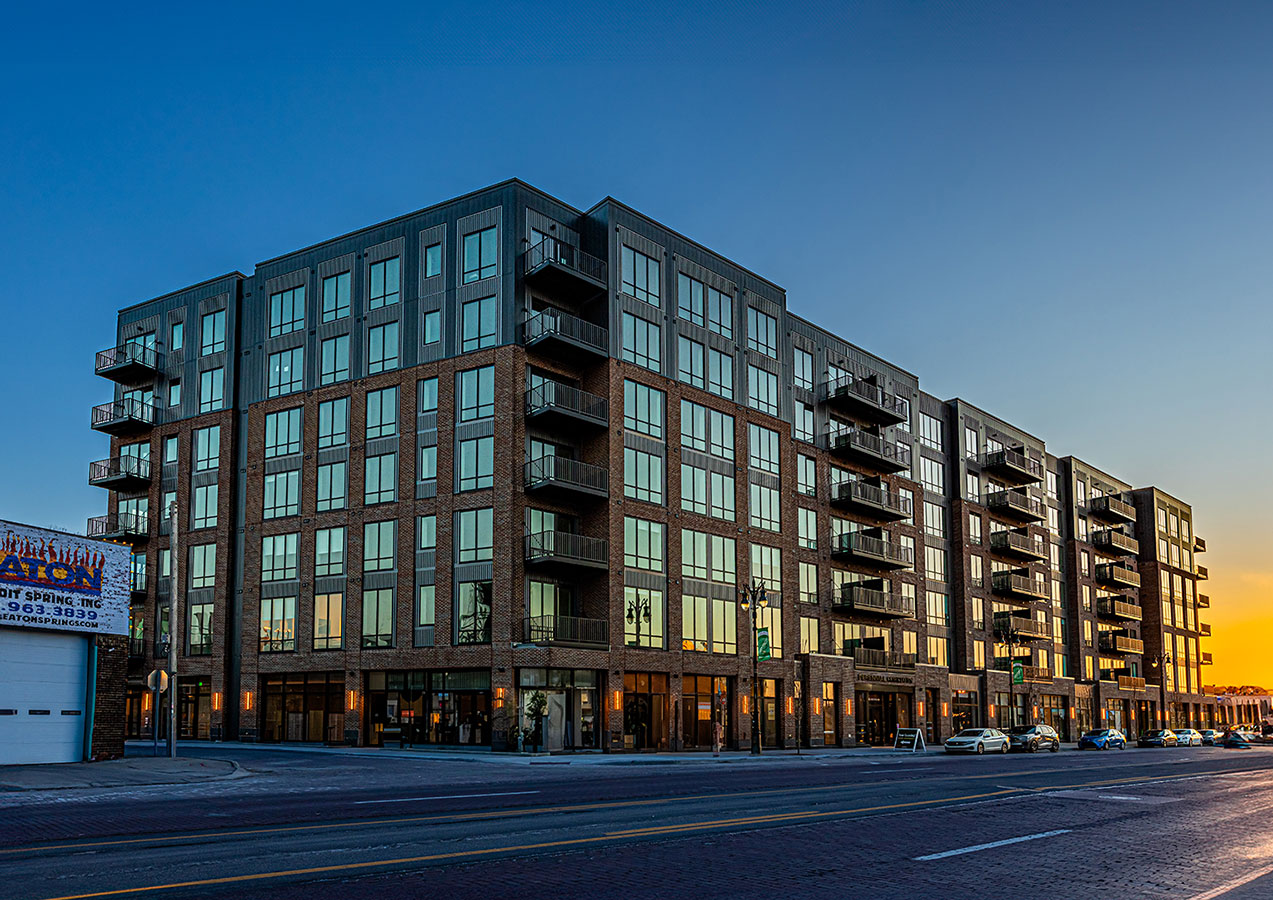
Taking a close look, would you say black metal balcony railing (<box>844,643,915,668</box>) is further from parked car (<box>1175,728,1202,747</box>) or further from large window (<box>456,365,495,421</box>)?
parked car (<box>1175,728,1202,747</box>)

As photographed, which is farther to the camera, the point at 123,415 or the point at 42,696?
the point at 123,415

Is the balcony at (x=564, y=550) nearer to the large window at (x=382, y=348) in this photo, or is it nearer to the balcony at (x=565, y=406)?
the balcony at (x=565, y=406)

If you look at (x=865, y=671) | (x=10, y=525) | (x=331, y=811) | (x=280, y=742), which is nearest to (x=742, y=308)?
(x=865, y=671)

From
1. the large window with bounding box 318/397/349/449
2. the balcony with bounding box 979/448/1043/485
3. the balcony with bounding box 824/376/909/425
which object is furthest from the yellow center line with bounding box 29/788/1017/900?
the balcony with bounding box 979/448/1043/485

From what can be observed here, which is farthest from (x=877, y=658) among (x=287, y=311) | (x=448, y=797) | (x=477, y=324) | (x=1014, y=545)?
(x=448, y=797)

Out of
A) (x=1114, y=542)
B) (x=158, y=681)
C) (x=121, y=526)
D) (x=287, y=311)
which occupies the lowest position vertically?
(x=158, y=681)

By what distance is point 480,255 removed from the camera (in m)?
49.0

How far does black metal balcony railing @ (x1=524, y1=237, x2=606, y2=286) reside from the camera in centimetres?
4738

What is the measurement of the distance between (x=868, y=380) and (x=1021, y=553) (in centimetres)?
2594

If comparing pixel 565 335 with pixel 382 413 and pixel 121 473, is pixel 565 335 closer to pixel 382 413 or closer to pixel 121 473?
pixel 382 413

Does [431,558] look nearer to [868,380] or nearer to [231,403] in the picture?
[231,403]

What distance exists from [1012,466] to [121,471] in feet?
195

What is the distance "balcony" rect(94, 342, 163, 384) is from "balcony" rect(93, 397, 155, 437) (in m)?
1.33

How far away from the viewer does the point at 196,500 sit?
58.8 meters
